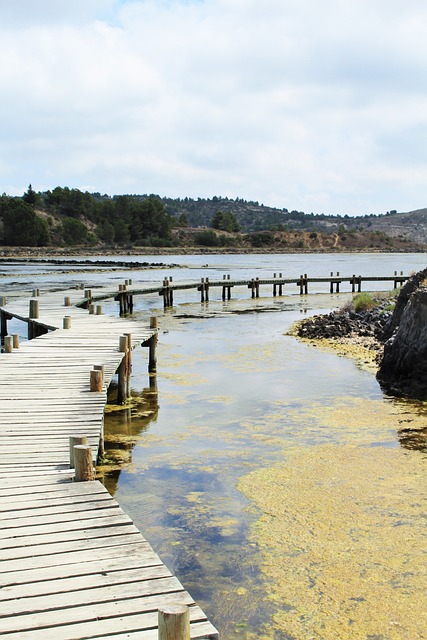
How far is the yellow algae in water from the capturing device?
593cm

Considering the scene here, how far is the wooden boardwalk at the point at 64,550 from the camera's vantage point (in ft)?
13.9

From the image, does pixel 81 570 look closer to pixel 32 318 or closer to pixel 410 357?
pixel 410 357

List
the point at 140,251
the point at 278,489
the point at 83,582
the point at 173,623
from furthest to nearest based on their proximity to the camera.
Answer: the point at 140,251 → the point at 278,489 → the point at 83,582 → the point at 173,623

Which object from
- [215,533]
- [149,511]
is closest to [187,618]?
[215,533]

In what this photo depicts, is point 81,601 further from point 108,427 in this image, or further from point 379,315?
point 379,315

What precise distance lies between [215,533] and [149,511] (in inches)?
38.5

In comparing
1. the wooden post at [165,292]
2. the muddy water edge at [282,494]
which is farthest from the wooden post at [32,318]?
the wooden post at [165,292]

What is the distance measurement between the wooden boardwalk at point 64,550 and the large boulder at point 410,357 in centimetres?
726

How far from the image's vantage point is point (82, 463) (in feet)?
22.1

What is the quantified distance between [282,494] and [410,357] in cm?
712

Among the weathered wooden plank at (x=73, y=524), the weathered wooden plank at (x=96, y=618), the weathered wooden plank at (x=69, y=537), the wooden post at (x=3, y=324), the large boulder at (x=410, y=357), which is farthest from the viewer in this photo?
the wooden post at (x=3, y=324)

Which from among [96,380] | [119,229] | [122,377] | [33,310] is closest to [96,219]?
[119,229]

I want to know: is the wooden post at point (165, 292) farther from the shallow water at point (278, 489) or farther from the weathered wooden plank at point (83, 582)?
the weathered wooden plank at point (83, 582)

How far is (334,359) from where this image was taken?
1888cm
